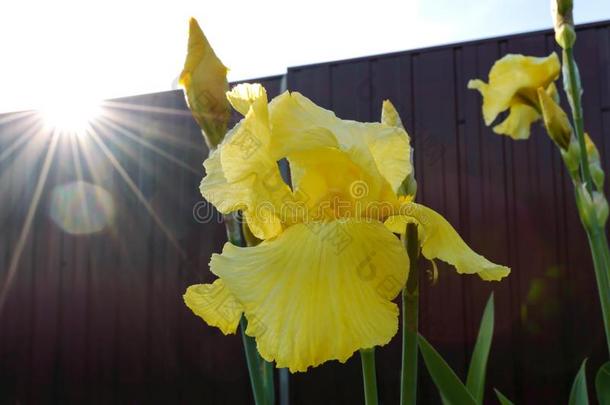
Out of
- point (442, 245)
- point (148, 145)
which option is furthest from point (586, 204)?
point (148, 145)

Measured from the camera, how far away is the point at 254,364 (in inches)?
24.0

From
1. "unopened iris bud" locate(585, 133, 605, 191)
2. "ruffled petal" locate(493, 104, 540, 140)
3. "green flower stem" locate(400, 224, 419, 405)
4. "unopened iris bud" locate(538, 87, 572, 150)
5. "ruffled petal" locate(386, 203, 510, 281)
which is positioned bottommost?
"green flower stem" locate(400, 224, 419, 405)

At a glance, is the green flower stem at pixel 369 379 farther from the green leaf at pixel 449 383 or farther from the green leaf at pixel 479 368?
the green leaf at pixel 479 368

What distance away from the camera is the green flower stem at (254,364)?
60 cm

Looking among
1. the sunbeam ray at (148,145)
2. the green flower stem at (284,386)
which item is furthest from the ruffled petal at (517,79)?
the sunbeam ray at (148,145)

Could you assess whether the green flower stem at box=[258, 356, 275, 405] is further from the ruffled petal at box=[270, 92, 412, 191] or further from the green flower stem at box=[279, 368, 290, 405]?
the green flower stem at box=[279, 368, 290, 405]

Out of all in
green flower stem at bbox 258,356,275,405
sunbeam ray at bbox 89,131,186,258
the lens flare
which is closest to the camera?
green flower stem at bbox 258,356,275,405

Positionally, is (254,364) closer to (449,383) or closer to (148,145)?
(449,383)

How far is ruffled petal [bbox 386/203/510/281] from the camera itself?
498 mm

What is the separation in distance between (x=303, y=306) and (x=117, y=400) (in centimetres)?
307

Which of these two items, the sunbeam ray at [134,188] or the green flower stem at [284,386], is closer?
the green flower stem at [284,386]

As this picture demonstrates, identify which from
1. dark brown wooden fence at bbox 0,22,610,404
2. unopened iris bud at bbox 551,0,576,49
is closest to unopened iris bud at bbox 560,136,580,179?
unopened iris bud at bbox 551,0,576,49

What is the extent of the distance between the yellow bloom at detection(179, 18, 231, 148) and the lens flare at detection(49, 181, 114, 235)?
9.32 feet

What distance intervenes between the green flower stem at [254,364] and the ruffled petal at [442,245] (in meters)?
0.20
